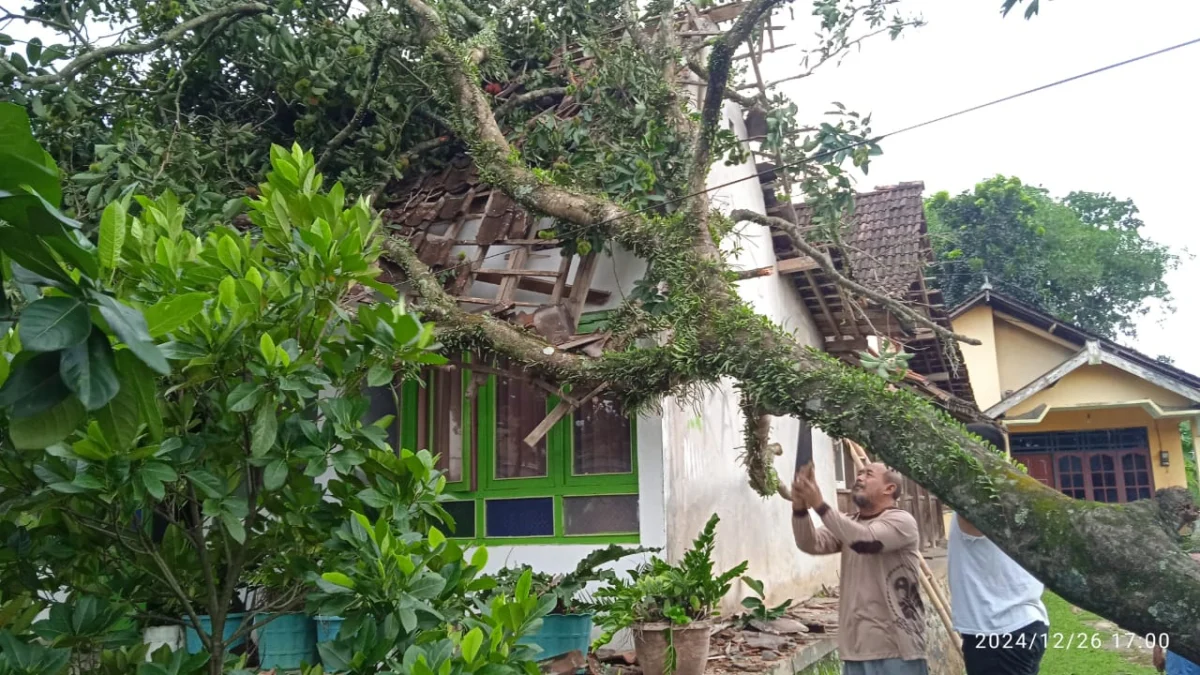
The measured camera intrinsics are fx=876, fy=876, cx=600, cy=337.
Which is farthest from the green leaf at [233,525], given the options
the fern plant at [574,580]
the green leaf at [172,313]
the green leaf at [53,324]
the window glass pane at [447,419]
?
the window glass pane at [447,419]

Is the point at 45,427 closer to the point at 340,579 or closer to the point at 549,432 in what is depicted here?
the point at 340,579

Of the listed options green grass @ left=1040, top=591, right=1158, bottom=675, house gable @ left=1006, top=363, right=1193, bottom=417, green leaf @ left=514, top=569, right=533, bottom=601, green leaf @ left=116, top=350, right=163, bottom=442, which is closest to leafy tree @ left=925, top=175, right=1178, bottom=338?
house gable @ left=1006, top=363, right=1193, bottom=417

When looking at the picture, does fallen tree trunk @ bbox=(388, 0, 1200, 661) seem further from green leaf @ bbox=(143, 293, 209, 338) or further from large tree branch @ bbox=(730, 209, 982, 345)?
green leaf @ bbox=(143, 293, 209, 338)

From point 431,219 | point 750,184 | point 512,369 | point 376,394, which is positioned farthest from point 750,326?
point 750,184

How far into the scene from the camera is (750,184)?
902cm

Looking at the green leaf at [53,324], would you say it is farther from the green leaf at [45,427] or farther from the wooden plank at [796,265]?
the wooden plank at [796,265]

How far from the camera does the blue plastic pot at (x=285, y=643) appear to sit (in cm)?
509

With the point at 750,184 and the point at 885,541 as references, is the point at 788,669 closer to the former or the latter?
the point at 885,541

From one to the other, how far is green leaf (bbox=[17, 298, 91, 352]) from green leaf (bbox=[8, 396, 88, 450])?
6.4 inches

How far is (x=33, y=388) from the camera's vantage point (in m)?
1.15

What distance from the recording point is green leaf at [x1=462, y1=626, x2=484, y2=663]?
90.7 inches

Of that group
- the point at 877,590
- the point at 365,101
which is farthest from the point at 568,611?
the point at 365,101

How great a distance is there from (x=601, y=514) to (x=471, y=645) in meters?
4.25

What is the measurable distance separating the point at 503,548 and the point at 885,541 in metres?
3.43
